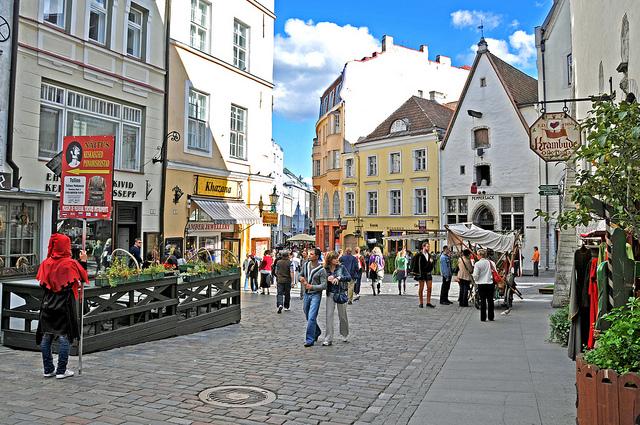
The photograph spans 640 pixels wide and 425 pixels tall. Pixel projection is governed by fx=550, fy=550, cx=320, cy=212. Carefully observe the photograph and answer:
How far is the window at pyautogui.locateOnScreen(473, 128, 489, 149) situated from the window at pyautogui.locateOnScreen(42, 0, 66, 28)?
29.1 metres

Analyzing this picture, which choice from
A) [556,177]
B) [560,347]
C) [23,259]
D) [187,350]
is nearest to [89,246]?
[23,259]

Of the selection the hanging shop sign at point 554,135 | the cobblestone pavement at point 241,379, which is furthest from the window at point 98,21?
the hanging shop sign at point 554,135

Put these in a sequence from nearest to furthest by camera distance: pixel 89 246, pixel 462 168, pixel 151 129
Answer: pixel 89 246 < pixel 151 129 < pixel 462 168

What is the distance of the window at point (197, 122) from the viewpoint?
18766 millimetres

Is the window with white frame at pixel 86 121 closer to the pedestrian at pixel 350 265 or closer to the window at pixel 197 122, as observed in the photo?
the window at pixel 197 122

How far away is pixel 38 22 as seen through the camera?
13188mm

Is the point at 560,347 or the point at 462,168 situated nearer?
the point at 560,347

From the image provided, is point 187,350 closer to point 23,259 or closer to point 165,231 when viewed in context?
point 23,259

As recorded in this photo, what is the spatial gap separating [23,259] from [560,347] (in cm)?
1151

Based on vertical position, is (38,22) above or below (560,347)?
above

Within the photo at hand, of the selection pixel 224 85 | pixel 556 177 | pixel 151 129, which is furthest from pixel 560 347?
pixel 556 177

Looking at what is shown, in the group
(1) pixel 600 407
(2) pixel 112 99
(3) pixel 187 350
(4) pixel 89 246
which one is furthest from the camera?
(2) pixel 112 99

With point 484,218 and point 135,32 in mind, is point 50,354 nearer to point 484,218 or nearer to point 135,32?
point 135,32

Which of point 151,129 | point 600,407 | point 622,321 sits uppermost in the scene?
point 151,129
